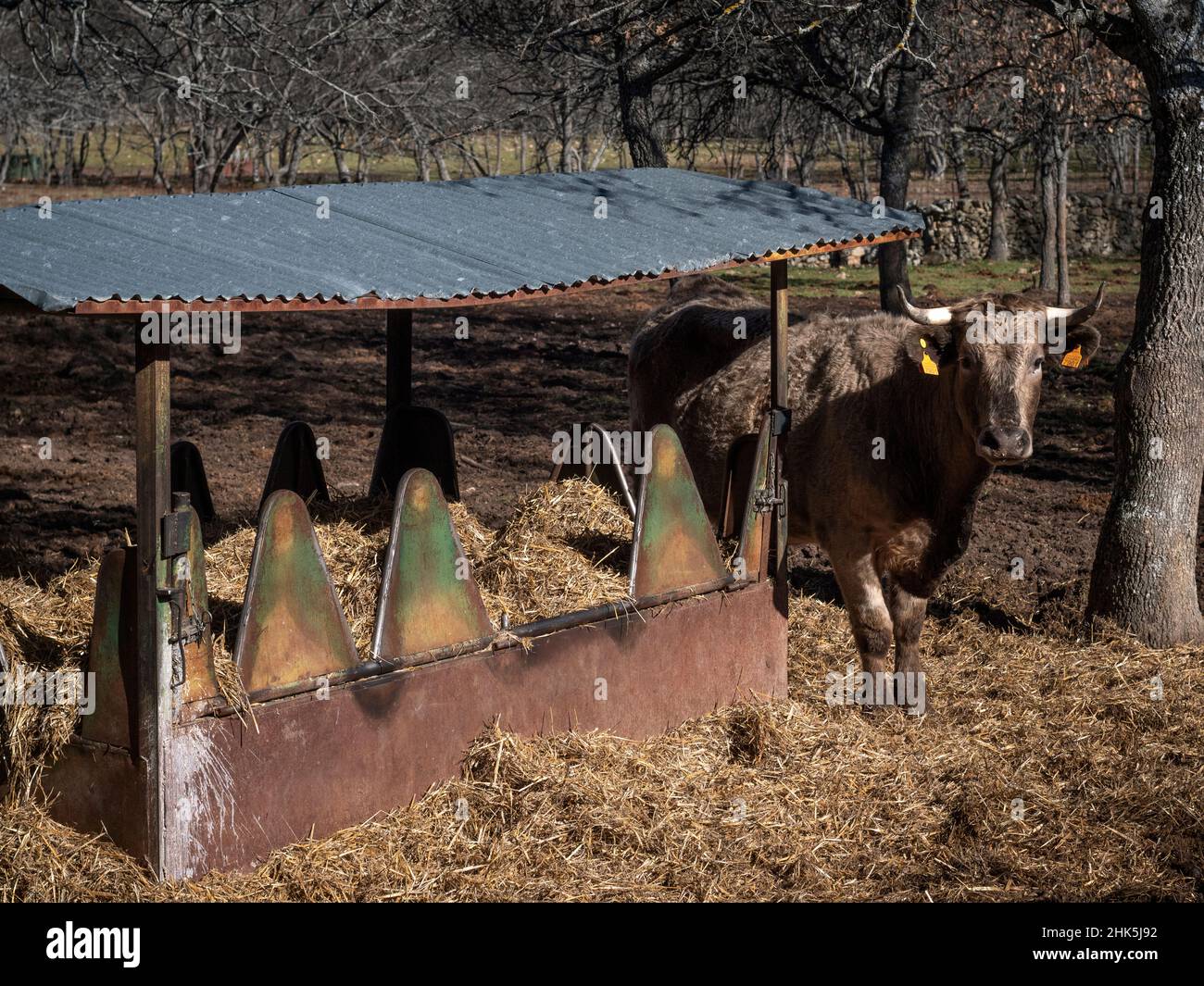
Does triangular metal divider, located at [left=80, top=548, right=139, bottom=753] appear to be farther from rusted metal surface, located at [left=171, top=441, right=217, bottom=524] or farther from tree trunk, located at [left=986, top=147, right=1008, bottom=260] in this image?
tree trunk, located at [left=986, top=147, right=1008, bottom=260]

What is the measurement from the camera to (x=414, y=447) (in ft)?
23.9

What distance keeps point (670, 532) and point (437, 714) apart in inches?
60.3

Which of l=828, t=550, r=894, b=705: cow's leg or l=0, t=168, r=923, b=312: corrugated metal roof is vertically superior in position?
l=0, t=168, r=923, b=312: corrugated metal roof

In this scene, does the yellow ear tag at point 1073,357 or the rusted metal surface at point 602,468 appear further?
the rusted metal surface at point 602,468

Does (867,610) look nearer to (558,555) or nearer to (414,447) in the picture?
(558,555)

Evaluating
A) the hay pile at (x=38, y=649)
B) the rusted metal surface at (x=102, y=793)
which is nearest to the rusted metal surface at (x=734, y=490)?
the hay pile at (x=38, y=649)

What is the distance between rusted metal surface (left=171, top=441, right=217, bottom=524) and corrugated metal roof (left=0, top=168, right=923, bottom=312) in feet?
4.05

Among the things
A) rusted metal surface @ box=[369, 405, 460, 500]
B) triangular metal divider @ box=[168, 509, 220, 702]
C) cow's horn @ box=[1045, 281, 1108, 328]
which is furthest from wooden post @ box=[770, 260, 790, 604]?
triangular metal divider @ box=[168, 509, 220, 702]

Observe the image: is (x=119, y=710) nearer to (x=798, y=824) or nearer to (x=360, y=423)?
(x=798, y=824)

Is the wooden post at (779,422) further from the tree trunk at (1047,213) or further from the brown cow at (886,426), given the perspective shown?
the tree trunk at (1047,213)

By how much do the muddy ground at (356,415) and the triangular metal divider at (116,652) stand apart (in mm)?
2116

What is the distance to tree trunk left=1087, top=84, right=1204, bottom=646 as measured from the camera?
7.50 meters

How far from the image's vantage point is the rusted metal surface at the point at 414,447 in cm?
725

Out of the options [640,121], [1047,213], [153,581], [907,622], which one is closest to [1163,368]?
[907,622]
